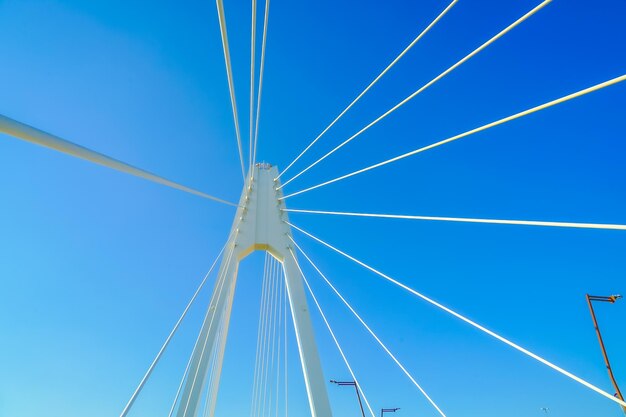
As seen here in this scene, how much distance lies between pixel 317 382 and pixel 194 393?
1408 millimetres

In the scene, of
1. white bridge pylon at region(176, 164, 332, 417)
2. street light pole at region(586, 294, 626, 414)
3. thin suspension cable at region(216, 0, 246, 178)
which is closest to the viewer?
thin suspension cable at region(216, 0, 246, 178)

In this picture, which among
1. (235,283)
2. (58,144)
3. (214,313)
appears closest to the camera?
(58,144)

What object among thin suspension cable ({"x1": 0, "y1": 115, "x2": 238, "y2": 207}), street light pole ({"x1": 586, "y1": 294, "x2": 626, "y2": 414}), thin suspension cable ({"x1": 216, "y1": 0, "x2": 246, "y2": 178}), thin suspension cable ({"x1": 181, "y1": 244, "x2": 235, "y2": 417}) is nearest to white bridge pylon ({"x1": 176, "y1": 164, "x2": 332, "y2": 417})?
thin suspension cable ({"x1": 181, "y1": 244, "x2": 235, "y2": 417})

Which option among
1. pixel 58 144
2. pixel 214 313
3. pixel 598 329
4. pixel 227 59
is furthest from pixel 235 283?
pixel 598 329

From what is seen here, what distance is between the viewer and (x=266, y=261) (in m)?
6.78

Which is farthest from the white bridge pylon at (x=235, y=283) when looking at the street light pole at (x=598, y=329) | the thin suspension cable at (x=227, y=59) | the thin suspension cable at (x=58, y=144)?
the street light pole at (x=598, y=329)

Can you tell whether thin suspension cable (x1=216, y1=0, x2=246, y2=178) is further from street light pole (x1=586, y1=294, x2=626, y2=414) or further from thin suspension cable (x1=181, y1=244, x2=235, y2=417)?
street light pole (x1=586, y1=294, x2=626, y2=414)

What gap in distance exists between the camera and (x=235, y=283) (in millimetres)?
5078

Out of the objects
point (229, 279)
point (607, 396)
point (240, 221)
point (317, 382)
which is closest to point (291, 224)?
point (240, 221)

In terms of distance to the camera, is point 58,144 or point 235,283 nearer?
point 58,144

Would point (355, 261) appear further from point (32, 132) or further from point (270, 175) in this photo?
point (32, 132)

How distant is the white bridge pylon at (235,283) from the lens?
3.88 m

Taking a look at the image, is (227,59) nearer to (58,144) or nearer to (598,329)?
(58,144)

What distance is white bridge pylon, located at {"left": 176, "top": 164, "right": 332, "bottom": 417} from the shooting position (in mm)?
3881
